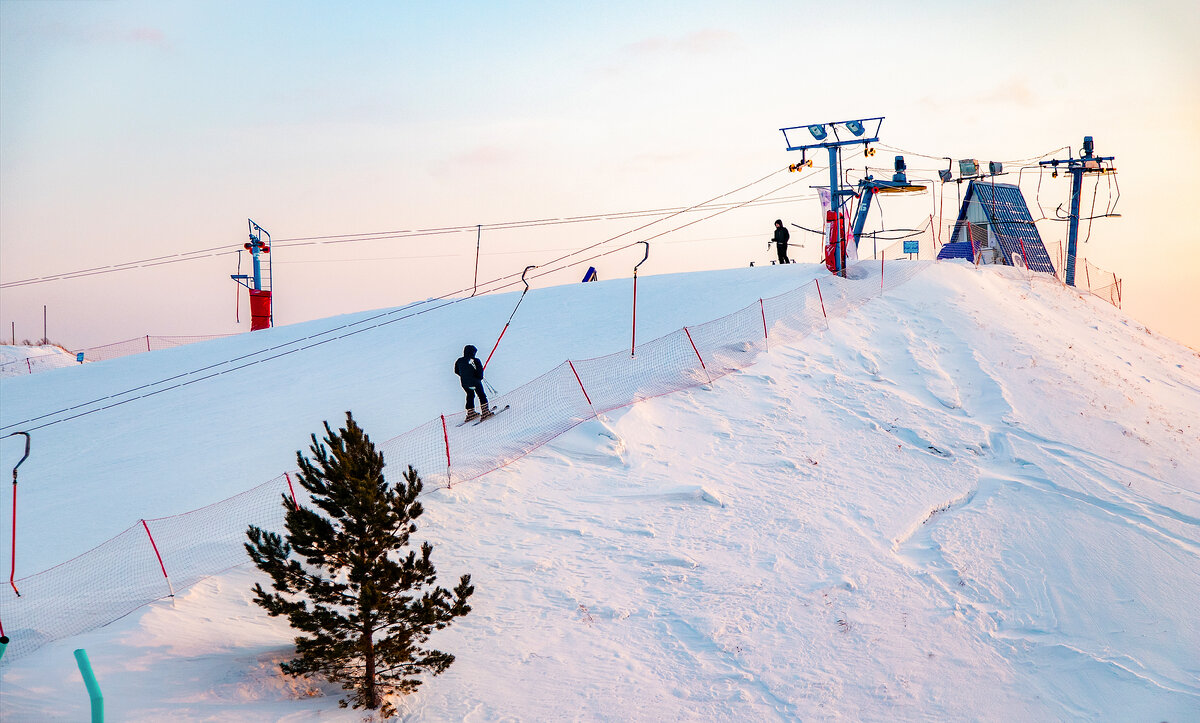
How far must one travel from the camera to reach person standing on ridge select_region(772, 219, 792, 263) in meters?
29.4

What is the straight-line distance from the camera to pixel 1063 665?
10.3m

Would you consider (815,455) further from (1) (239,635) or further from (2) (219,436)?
(2) (219,436)

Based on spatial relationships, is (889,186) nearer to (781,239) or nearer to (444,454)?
(781,239)

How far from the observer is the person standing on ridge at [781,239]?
2940 centimetres

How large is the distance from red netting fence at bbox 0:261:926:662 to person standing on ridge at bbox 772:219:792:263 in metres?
4.74

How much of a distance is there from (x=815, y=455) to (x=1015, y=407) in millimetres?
5681

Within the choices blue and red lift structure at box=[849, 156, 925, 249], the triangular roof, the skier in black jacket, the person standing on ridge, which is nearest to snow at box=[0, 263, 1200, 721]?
the skier in black jacket

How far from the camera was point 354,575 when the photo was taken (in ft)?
27.1

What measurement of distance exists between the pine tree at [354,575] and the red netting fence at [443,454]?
1.98 ft

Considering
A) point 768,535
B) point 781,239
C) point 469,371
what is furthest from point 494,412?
point 781,239

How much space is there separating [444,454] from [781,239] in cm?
1815

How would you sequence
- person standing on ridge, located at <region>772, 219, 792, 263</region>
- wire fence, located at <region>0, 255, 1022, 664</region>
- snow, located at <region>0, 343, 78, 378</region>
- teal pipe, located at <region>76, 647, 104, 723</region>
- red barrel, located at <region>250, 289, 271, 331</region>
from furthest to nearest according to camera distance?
snow, located at <region>0, 343, 78, 378</region>
red barrel, located at <region>250, 289, 271, 331</region>
person standing on ridge, located at <region>772, 219, 792, 263</region>
wire fence, located at <region>0, 255, 1022, 664</region>
teal pipe, located at <region>76, 647, 104, 723</region>

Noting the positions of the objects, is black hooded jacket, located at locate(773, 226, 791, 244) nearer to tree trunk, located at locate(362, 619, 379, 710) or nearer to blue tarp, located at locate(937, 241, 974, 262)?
blue tarp, located at locate(937, 241, 974, 262)

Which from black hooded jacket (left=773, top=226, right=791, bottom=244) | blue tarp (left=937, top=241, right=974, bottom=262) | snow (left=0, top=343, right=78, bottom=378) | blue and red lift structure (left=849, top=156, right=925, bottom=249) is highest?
blue and red lift structure (left=849, top=156, right=925, bottom=249)
